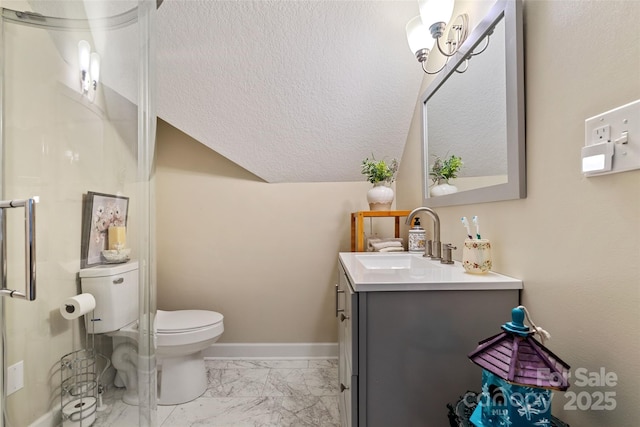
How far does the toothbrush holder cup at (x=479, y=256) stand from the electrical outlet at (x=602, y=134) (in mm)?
407

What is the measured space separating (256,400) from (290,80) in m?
1.93

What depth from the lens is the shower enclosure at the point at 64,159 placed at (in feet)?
3.49

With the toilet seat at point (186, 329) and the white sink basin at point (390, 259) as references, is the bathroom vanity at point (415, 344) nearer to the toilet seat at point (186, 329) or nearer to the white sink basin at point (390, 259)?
the white sink basin at point (390, 259)

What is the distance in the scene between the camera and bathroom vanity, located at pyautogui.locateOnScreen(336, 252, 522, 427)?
29.1 inches

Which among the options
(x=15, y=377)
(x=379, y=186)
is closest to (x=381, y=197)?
(x=379, y=186)

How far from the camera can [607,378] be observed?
1.84 ft

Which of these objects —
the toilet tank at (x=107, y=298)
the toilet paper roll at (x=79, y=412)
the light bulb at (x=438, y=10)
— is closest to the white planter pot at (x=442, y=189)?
the light bulb at (x=438, y=10)

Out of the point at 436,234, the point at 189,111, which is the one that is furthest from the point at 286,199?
the point at 436,234

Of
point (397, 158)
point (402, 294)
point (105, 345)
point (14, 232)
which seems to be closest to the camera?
point (402, 294)

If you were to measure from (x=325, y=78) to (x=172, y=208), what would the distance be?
1568mm

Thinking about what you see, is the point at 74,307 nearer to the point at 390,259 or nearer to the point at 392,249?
the point at 390,259

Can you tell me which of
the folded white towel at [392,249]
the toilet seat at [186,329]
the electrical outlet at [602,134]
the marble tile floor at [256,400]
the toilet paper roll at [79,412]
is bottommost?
the marble tile floor at [256,400]

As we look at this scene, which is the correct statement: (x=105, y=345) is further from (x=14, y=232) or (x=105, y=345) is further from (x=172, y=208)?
(x=172, y=208)

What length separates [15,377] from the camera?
1.10 metres
